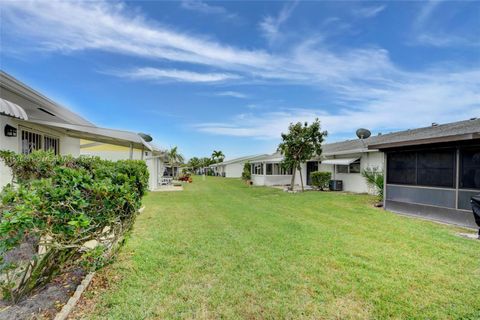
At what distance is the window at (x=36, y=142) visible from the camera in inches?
299

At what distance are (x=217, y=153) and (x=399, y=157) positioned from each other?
6847cm

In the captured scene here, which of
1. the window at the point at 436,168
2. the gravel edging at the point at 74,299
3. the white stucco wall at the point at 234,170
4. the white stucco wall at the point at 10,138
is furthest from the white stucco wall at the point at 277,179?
the gravel edging at the point at 74,299

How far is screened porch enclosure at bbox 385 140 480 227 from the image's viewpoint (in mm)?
9008

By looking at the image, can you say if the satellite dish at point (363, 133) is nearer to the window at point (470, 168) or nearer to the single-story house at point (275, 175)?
the single-story house at point (275, 175)

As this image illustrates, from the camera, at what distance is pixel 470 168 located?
353 inches

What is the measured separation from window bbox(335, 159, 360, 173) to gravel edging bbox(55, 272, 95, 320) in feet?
64.8

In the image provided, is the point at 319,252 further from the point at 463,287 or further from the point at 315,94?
the point at 315,94

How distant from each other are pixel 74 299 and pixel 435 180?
11.6 metres

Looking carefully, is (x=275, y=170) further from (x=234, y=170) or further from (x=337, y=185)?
(x=234, y=170)

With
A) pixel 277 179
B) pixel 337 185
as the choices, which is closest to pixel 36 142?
pixel 337 185

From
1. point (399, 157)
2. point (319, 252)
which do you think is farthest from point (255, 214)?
point (399, 157)

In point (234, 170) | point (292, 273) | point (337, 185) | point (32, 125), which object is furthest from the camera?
point (234, 170)

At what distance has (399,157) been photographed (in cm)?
1176

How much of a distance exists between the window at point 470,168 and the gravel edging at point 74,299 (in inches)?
435
